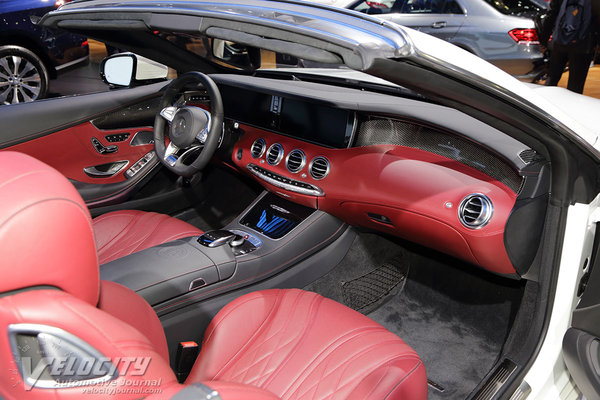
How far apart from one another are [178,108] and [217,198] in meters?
0.75

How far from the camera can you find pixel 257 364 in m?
1.49

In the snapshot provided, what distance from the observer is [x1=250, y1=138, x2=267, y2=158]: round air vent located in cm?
234

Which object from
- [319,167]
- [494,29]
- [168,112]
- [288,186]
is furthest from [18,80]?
[494,29]

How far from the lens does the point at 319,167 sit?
2.13 meters

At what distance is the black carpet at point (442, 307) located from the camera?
6.84 ft

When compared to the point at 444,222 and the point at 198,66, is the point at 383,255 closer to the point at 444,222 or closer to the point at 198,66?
the point at 444,222

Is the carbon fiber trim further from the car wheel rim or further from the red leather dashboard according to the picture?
the car wheel rim

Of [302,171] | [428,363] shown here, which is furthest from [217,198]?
[428,363]

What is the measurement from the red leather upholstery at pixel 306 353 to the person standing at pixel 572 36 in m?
3.71

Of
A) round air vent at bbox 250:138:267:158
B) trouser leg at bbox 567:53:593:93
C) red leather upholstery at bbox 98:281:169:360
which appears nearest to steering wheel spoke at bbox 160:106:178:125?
round air vent at bbox 250:138:267:158

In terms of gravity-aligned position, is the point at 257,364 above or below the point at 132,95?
below

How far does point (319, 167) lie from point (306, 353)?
32.4 inches

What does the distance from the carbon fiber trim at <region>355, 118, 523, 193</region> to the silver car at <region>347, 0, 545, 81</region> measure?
3650mm

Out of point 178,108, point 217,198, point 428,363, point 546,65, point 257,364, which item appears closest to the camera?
point 257,364
